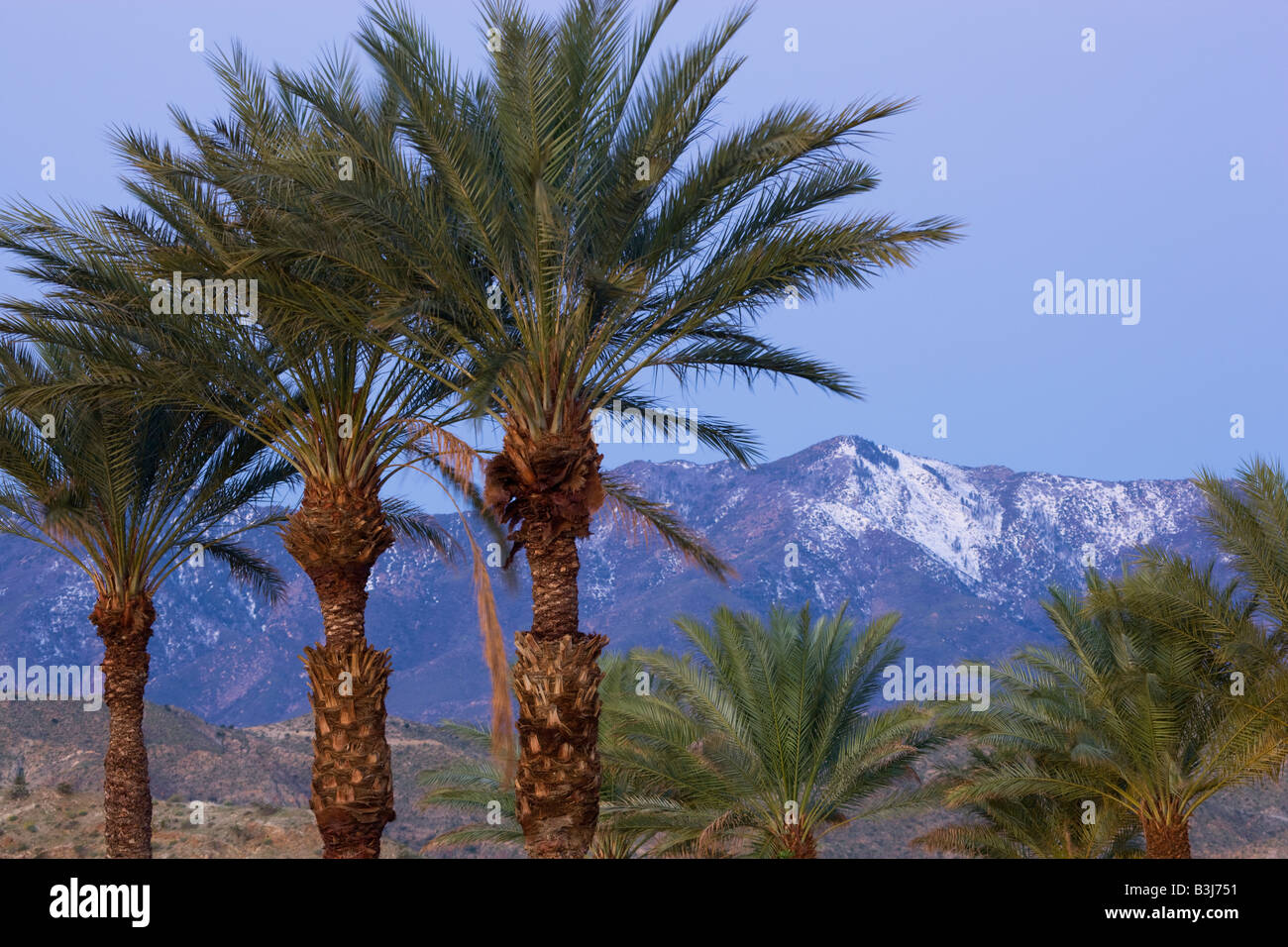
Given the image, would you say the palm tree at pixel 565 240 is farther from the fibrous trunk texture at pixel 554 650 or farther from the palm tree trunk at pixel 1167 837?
the palm tree trunk at pixel 1167 837

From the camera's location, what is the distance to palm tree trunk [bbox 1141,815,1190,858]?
57.3ft

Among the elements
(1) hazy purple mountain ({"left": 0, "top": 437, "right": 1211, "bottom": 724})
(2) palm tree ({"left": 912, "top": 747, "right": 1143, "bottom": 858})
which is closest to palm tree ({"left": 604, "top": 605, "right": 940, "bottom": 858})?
(2) palm tree ({"left": 912, "top": 747, "right": 1143, "bottom": 858})

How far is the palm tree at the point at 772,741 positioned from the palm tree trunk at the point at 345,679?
6206mm

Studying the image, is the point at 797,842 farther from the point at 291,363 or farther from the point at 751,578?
the point at 751,578

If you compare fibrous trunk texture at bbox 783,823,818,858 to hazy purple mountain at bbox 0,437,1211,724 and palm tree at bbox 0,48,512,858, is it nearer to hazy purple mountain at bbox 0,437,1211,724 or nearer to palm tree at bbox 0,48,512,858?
palm tree at bbox 0,48,512,858

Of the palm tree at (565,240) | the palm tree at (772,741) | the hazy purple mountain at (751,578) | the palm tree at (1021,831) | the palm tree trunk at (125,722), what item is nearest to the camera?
the palm tree at (565,240)

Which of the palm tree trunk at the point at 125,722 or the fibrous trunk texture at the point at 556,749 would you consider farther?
the palm tree trunk at the point at 125,722

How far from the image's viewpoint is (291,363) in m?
13.9

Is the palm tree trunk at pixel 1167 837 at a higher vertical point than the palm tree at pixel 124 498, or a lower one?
lower

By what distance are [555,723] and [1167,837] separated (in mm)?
10375

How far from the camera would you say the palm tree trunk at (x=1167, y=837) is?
57.3 ft

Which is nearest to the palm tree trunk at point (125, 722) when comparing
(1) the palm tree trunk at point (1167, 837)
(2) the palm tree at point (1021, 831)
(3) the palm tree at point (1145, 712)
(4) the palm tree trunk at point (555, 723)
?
(4) the palm tree trunk at point (555, 723)
